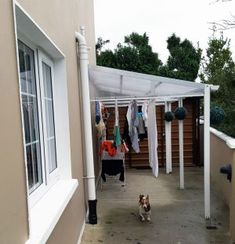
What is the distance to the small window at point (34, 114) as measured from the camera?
111 inches

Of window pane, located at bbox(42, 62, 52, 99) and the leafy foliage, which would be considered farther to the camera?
the leafy foliage

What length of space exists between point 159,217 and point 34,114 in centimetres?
356

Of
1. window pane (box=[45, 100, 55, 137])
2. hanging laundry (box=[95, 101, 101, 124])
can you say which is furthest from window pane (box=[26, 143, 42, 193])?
hanging laundry (box=[95, 101, 101, 124])

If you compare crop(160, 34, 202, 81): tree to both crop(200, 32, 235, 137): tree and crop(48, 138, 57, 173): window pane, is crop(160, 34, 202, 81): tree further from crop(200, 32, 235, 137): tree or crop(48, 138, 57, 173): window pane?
crop(48, 138, 57, 173): window pane

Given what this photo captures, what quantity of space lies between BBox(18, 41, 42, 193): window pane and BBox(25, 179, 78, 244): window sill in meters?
0.20

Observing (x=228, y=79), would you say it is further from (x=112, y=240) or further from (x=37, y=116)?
(x=37, y=116)

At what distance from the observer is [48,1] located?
10.6 feet

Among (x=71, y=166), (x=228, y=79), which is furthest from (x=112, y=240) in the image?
(x=228, y=79)

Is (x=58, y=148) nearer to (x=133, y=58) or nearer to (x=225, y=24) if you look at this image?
(x=225, y=24)

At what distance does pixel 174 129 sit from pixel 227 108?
216cm

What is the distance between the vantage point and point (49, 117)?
3807 mm

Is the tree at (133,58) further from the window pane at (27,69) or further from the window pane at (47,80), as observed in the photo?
the window pane at (27,69)

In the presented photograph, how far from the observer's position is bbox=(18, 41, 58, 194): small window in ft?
9.24

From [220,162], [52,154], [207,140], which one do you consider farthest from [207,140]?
[52,154]
